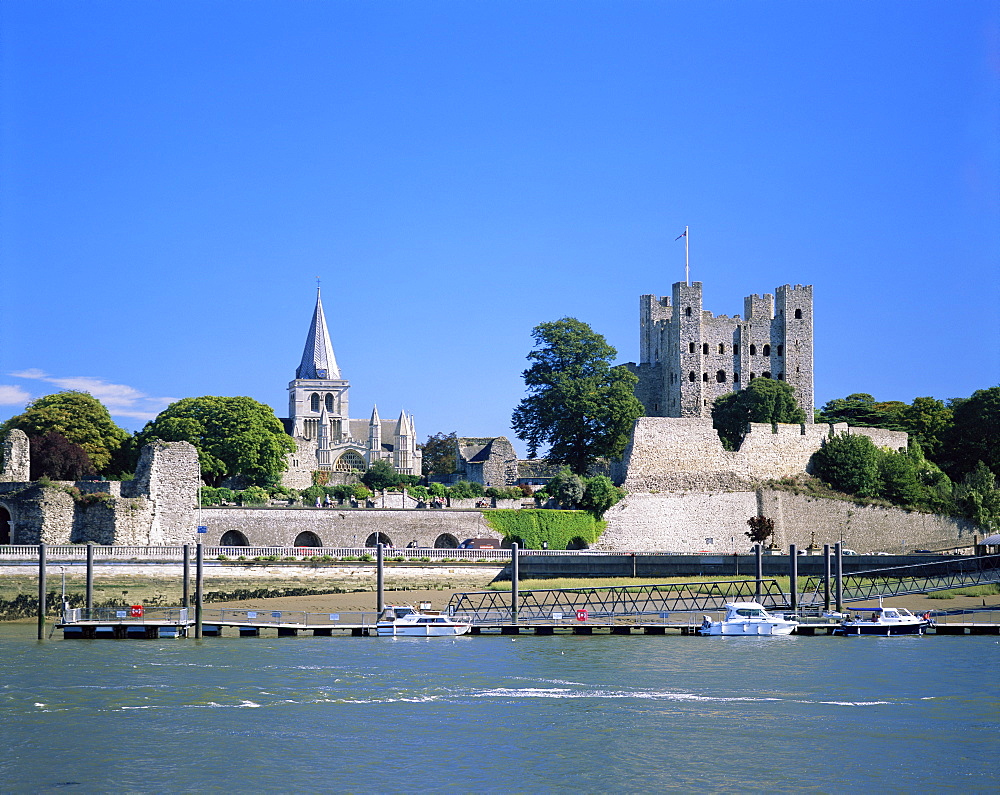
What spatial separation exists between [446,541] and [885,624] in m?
18.2

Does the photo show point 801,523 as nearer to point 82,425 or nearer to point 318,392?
point 82,425

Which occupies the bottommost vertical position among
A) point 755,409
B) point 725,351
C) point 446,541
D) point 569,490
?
point 446,541

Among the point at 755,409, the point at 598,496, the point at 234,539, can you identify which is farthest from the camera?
the point at 755,409

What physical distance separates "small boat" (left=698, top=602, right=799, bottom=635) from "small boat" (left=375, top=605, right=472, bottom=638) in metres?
5.98

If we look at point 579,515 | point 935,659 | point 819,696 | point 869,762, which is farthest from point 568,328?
point 869,762

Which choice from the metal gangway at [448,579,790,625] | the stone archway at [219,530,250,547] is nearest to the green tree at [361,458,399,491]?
the stone archway at [219,530,250,547]

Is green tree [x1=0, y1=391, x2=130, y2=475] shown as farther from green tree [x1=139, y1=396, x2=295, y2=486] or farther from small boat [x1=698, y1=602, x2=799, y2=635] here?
small boat [x1=698, y1=602, x2=799, y2=635]

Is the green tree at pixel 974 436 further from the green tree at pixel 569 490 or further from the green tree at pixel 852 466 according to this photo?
the green tree at pixel 569 490

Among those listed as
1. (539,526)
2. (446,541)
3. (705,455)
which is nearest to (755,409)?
(705,455)

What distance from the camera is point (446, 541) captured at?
4594 cm

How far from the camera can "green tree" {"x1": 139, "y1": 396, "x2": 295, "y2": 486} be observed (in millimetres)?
59719

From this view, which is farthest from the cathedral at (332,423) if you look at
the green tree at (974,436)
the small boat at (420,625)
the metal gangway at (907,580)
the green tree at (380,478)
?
the small boat at (420,625)

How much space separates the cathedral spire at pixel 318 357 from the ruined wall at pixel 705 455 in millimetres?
77862

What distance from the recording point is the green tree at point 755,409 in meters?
59.5
